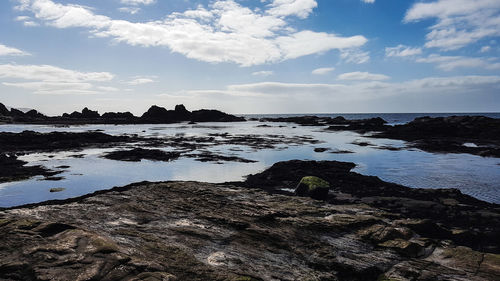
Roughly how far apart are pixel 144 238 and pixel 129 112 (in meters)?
165

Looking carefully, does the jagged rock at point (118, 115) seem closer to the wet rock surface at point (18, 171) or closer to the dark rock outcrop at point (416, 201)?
the wet rock surface at point (18, 171)

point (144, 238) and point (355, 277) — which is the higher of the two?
point (144, 238)

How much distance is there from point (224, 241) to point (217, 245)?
33 centimetres

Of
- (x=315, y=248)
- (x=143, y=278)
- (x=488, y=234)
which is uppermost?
(x=143, y=278)

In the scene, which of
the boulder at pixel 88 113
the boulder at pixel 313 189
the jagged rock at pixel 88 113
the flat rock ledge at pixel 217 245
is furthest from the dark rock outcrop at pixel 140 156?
the boulder at pixel 88 113

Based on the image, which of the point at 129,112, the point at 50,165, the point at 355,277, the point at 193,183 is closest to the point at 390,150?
the point at 193,183

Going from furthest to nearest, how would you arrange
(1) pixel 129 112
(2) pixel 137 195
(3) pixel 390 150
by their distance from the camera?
(1) pixel 129 112
(3) pixel 390 150
(2) pixel 137 195

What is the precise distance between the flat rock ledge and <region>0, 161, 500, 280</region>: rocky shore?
0.03 m

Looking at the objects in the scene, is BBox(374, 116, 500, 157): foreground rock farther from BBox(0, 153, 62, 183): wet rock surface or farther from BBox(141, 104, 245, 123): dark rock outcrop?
BBox(141, 104, 245, 123): dark rock outcrop

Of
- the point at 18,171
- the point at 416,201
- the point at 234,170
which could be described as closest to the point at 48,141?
the point at 18,171

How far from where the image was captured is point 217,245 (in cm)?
859

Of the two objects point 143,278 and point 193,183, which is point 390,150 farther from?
point 143,278

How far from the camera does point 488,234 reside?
12742 mm

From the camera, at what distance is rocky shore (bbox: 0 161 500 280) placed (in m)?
6.82
